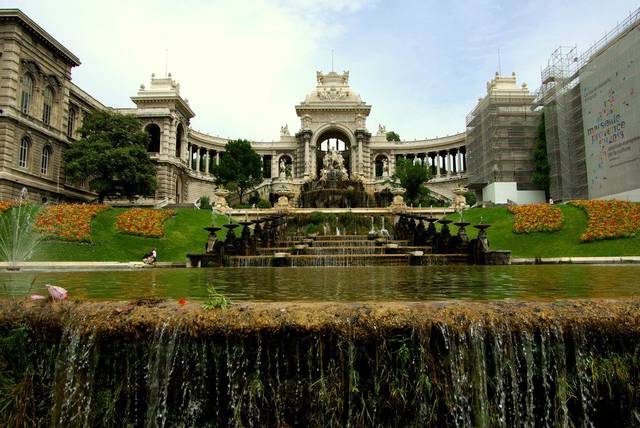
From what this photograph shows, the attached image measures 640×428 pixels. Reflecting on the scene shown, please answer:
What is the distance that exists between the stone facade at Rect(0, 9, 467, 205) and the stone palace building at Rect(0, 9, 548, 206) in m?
0.10

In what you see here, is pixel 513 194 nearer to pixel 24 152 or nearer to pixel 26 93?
pixel 24 152

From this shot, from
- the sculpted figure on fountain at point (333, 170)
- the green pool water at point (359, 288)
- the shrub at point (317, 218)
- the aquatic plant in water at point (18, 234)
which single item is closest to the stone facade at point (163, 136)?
the sculpted figure on fountain at point (333, 170)

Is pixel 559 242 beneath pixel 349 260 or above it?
above

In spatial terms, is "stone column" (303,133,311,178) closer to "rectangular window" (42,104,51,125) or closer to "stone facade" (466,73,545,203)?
"stone facade" (466,73,545,203)

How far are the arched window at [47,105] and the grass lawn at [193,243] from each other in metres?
20.7

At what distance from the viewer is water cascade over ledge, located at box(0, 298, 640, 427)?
363cm

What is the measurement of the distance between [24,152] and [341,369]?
→ 155 feet

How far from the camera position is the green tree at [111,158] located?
40.2 metres

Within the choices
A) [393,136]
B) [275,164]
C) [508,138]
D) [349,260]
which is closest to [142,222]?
[349,260]

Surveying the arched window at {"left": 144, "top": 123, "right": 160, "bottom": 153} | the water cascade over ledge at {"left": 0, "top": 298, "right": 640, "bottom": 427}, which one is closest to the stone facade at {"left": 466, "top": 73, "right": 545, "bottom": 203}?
the arched window at {"left": 144, "top": 123, "right": 160, "bottom": 153}

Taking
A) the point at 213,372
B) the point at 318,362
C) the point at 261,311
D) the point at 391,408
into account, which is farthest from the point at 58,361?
the point at 391,408

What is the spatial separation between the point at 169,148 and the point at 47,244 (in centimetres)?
3498

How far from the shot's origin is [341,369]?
365cm

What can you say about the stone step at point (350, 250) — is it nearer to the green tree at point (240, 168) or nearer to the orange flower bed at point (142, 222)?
the orange flower bed at point (142, 222)
